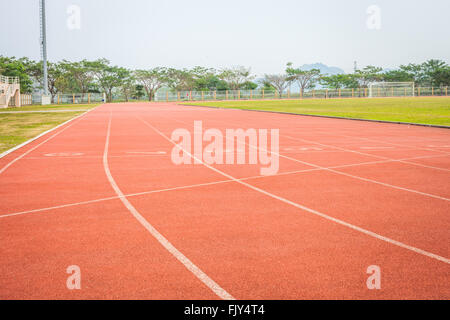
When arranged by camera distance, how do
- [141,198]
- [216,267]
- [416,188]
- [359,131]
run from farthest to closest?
[359,131] → [416,188] → [141,198] → [216,267]

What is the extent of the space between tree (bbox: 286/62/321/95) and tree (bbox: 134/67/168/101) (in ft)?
85.4

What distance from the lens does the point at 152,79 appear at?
89.8 meters

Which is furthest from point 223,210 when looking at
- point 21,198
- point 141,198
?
point 21,198

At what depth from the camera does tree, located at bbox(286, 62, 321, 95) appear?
91.8 meters

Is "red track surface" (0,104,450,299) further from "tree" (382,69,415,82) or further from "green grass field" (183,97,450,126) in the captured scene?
"tree" (382,69,415,82)

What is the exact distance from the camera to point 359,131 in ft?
59.0

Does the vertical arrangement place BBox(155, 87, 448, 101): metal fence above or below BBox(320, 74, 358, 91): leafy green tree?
below

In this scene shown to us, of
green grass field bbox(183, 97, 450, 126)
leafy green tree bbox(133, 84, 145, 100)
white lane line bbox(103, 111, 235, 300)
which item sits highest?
leafy green tree bbox(133, 84, 145, 100)

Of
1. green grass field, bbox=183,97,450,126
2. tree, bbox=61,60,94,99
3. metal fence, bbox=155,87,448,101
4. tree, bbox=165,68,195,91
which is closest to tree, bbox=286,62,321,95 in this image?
metal fence, bbox=155,87,448,101

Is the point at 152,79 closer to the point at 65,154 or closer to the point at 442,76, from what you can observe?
the point at 442,76

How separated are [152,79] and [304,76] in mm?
31774

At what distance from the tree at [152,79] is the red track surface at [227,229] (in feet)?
266
